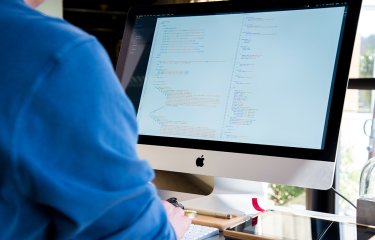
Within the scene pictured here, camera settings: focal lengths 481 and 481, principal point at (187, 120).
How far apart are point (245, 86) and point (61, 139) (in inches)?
22.5

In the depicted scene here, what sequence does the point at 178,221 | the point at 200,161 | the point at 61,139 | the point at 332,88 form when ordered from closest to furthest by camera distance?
1. the point at 61,139
2. the point at 178,221
3. the point at 332,88
4. the point at 200,161

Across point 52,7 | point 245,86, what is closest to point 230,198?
point 245,86

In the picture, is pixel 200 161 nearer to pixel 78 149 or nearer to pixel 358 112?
pixel 78 149

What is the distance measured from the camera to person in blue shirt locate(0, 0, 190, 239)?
0.44 m

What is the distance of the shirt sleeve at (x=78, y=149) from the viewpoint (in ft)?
1.44

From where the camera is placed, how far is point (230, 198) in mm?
1069

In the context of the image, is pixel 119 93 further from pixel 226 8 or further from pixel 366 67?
pixel 366 67

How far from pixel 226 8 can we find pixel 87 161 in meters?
0.67

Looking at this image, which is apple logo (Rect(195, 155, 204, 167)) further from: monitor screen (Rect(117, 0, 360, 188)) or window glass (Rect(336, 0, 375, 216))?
window glass (Rect(336, 0, 375, 216))

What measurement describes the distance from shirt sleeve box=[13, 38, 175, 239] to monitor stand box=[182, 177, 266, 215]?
0.57 m

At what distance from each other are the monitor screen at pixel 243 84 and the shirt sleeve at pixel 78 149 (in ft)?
1.55

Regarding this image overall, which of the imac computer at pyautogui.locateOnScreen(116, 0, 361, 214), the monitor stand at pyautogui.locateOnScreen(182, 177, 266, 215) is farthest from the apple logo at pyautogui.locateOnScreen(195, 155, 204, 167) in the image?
the monitor stand at pyautogui.locateOnScreen(182, 177, 266, 215)

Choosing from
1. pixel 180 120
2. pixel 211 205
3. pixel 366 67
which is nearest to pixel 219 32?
pixel 180 120

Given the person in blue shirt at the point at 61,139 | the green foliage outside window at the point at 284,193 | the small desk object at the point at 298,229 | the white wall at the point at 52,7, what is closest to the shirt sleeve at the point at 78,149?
the person in blue shirt at the point at 61,139
